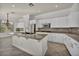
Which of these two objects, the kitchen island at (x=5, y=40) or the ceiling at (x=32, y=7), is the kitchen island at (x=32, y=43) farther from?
the ceiling at (x=32, y=7)

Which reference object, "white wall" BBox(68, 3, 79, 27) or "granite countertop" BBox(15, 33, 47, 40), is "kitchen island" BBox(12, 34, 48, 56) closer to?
"granite countertop" BBox(15, 33, 47, 40)

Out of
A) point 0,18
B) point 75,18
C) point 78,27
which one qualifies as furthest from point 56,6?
point 0,18

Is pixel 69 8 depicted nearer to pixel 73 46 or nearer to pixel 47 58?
pixel 73 46

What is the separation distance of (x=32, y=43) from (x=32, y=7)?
2.27ft

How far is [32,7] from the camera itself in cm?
199

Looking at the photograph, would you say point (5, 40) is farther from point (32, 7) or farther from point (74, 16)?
point (74, 16)

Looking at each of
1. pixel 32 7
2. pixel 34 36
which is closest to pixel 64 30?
pixel 34 36

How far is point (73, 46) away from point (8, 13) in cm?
137

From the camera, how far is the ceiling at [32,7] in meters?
1.95

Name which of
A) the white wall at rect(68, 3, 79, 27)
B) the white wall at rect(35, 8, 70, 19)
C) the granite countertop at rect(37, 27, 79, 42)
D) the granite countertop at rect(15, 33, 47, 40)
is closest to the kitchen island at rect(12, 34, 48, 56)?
the granite countertop at rect(15, 33, 47, 40)

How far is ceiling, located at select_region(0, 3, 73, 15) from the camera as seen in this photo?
1.95 m

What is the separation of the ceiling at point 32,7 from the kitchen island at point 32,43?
0.47 metres

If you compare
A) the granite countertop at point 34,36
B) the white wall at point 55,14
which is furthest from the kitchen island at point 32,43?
the white wall at point 55,14

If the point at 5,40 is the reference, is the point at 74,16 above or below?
above
